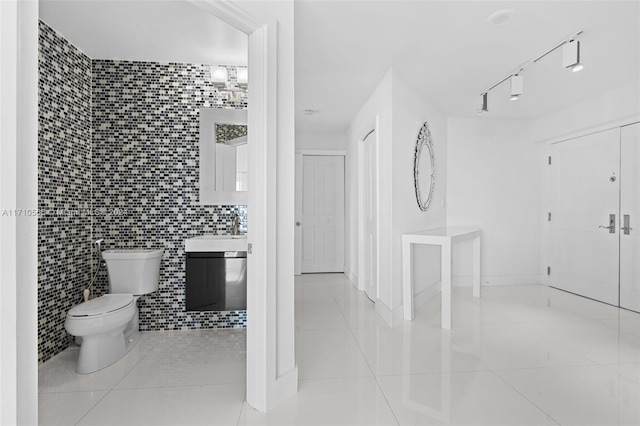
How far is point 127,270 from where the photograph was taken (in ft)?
9.21

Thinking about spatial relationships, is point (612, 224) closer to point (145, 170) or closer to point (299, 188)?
point (299, 188)

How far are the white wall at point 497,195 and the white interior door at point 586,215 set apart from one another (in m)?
0.27

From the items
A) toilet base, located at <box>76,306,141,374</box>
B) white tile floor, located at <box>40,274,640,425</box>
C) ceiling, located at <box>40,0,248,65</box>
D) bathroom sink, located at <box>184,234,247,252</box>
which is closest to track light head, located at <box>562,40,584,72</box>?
white tile floor, located at <box>40,274,640,425</box>

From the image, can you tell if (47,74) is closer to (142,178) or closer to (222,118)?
(142,178)

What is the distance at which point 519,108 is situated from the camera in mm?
4410

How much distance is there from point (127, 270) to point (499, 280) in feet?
15.2

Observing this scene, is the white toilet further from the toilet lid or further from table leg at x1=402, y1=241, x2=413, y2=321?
table leg at x1=402, y1=241, x2=413, y2=321

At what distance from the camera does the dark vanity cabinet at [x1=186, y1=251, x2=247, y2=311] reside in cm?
297

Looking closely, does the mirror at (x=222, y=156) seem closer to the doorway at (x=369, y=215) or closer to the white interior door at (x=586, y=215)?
the doorway at (x=369, y=215)

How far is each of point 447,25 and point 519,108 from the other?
2.56 meters

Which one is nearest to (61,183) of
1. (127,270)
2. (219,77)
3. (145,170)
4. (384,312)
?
(145,170)

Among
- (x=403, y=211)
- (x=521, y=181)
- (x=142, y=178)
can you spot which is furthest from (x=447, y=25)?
(x=521, y=181)

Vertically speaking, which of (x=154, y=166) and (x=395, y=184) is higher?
(x=154, y=166)
